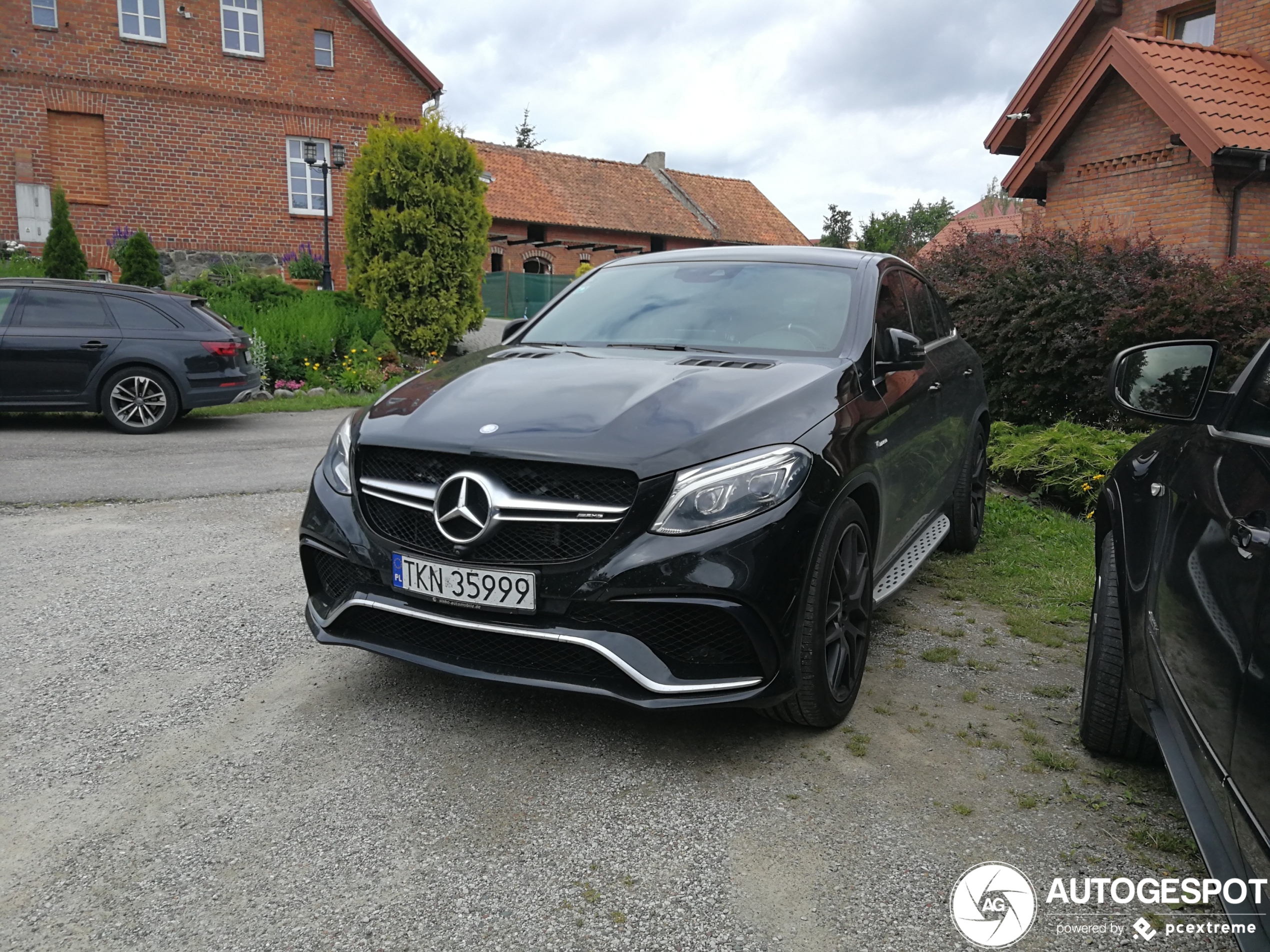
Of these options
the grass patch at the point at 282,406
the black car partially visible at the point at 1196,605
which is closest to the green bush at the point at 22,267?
the grass patch at the point at 282,406

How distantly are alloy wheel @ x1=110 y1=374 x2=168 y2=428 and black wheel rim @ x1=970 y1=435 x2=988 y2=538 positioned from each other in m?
8.34

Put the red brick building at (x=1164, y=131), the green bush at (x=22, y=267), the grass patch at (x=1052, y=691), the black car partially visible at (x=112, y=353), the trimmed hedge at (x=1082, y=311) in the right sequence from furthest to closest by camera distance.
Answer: the green bush at (x=22, y=267)
the red brick building at (x=1164, y=131)
the black car partially visible at (x=112, y=353)
the trimmed hedge at (x=1082, y=311)
the grass patch at (x=1052, y=691)

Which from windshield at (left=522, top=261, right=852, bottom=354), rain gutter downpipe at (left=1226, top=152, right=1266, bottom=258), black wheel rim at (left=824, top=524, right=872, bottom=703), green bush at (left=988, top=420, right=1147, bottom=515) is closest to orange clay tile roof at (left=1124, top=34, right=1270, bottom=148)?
rain gutter downpipe at (left=1226, top=152, right=1266, bottom=258)

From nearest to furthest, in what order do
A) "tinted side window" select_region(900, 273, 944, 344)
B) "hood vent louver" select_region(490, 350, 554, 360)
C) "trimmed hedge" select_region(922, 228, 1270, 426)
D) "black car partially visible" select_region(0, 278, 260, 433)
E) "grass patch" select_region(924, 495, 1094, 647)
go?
"hood vent louver" select_region(490, 350, 554, 360), "grass patch" select_region(924, 495, 1094, 647), "tinted side window" select_region(900, 273, 944, 344), "trimmed hedge" select_region(922, 228, 1270, 426), "black car partially visible" select_region(0, 278, 260, 433)

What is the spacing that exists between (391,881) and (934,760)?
173cm

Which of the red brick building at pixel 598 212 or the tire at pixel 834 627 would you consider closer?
the tire at pixel 834 627

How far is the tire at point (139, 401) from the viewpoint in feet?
34.1

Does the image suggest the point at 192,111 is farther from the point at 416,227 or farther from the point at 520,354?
the point at 520,354

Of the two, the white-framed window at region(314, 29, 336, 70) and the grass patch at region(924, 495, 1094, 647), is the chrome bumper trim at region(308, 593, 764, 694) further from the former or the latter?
the white-framed window at region(314, 29, 336, 70)

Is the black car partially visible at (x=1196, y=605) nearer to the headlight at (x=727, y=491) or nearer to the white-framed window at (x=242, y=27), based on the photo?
the headlight at (x=727, y=491)

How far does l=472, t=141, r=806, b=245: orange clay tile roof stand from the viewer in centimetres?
3972

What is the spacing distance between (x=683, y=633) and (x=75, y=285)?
10002mm

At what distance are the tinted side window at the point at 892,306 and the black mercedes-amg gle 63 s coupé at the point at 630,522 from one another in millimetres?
349

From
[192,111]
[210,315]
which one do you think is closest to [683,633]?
[210,315]
